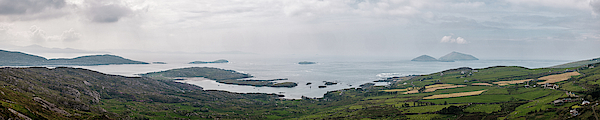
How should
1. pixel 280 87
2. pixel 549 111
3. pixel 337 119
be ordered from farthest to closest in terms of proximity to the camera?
pixel 280 87
pixel 337 119
pixel 549 111

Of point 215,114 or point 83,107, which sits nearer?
point 83,107

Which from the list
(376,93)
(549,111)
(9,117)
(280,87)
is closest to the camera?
(9,117)

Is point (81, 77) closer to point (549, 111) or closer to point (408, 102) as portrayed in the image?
point (408, 102)

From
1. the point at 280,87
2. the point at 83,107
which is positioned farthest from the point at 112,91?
the point at 280,87

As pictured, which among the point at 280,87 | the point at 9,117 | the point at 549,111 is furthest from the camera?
the point at 280,87

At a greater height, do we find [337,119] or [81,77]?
[81,77]

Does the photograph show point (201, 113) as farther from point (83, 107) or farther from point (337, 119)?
point (337, 119)

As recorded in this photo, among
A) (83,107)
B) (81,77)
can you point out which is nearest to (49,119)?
(83,107)

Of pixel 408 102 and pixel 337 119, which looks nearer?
pixel 337 119

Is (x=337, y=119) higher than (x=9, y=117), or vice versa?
(x=9, y=117)
